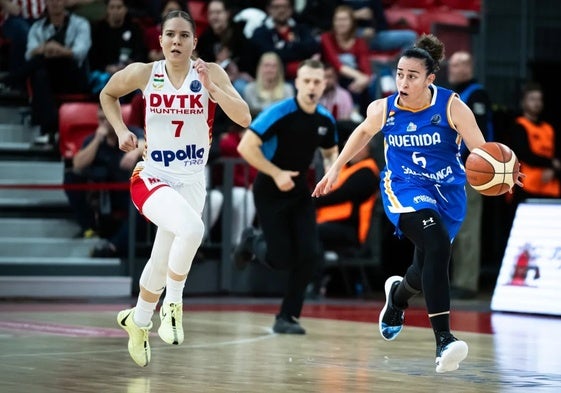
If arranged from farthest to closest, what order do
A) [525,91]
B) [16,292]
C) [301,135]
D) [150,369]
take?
1. [525,91]
2. [16,292]
3. [301,135]
4. [150,369]

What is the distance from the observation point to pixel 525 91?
1595 cm

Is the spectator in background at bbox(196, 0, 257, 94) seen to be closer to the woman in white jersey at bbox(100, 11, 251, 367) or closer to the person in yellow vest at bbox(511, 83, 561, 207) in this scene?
the person in yellow vest at bbox(511, 83, 561, 207)

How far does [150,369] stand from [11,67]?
347 inches

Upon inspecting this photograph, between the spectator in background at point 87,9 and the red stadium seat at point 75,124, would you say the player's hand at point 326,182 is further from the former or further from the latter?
the spectator in background at point 87,9

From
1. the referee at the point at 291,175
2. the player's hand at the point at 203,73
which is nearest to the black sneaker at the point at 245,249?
the referee at the point at 291,175

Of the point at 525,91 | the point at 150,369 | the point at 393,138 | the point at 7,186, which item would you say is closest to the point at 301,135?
the point at 393,138

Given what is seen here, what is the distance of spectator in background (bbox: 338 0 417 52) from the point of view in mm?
17484

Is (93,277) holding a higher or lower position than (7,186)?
lower

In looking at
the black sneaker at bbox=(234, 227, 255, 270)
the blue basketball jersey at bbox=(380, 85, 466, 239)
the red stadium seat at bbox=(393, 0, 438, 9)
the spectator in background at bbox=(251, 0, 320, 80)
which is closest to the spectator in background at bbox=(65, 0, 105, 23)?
the spectator in background at bbox=(251, 0, 320, 80)

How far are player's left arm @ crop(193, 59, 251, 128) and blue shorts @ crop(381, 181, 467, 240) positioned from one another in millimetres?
1078

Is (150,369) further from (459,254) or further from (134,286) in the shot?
(459,254)

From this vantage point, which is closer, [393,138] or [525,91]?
[393,138]

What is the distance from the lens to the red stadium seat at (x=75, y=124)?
49.3ft

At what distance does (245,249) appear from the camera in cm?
1235
